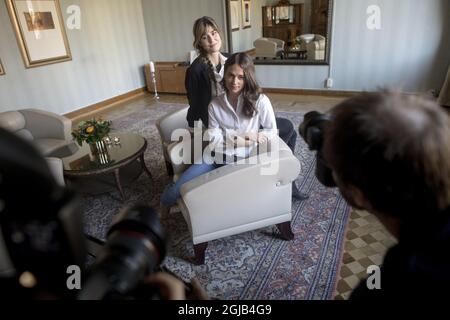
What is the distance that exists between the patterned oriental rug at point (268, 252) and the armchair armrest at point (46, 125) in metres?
0.79

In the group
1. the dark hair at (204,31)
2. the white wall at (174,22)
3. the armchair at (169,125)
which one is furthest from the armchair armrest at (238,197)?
the white wall at (174,22)

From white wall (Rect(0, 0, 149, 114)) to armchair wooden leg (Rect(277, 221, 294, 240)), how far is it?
3.81 metres

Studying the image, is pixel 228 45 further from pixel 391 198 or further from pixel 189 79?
pixel 391 198

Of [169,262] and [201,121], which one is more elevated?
[201,121]

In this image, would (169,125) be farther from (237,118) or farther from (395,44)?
(395,44)

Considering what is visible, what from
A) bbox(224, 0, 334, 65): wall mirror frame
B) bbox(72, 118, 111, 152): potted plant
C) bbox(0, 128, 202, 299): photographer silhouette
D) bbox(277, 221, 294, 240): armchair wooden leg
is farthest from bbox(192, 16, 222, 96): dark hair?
bbox(224, 0, 334, 65): wall mirror frame

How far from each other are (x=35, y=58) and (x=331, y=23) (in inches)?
155

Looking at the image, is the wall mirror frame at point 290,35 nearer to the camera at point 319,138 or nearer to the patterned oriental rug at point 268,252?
the patterned oriental rug at point 268,252

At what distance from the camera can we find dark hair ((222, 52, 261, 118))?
5.61ft

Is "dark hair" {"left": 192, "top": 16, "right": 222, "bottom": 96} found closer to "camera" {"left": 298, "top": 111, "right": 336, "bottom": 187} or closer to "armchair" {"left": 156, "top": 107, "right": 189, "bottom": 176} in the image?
"armchair" {"left": 156, "top": 107, "right": 189, "bottom": 176}

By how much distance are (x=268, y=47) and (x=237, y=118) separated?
341 centimetres

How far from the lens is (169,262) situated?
1.76 m

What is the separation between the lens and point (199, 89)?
223cm
